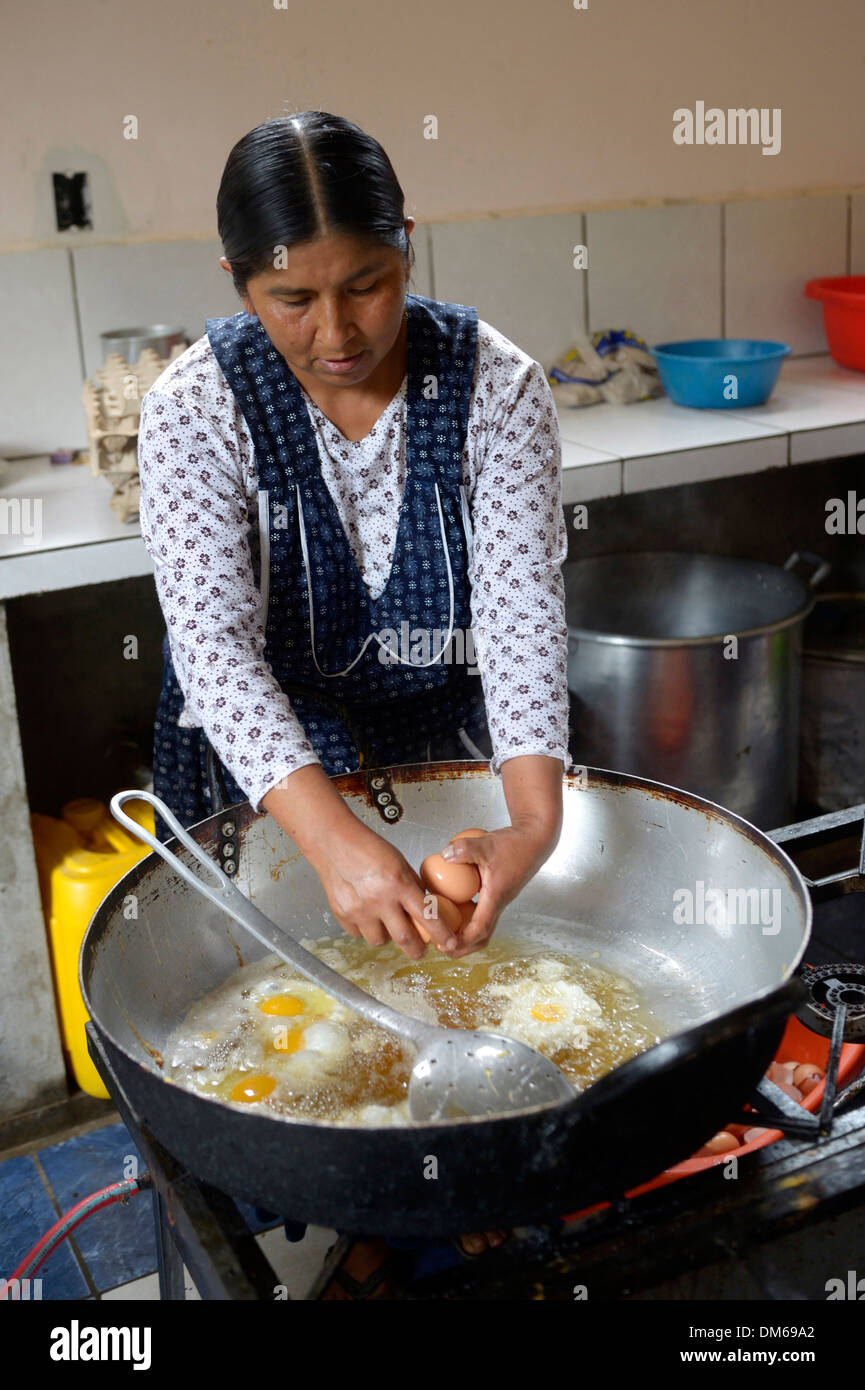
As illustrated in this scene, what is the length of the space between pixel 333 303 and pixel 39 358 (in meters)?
1.41

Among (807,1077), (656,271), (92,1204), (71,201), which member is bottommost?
(92,1204)

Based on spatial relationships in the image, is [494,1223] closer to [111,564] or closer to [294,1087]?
[294,1087]

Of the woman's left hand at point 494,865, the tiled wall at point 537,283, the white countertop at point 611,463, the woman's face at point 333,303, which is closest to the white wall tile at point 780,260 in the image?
the tiled wall at point 537,283

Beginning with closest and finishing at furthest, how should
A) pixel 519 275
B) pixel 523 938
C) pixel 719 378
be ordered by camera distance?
pixel 523 938, pixel 719 378, pixel 519 275

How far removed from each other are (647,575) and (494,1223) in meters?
1.96

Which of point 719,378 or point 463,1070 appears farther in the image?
point 719,378

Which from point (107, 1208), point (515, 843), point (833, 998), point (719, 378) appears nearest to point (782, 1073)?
point (833, 998)

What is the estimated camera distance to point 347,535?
4.85 feet

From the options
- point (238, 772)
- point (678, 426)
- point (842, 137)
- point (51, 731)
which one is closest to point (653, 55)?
point (842, 137)

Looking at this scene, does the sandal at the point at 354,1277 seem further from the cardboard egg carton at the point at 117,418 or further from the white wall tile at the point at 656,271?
the white wall tile at the point at 656,271

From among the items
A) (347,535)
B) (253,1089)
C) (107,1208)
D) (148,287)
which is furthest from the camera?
(148,287)

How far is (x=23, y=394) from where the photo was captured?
2.42 m

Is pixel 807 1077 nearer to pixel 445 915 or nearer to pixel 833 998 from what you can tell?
pixel 833 998

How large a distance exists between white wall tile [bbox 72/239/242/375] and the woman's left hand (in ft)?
5.17
